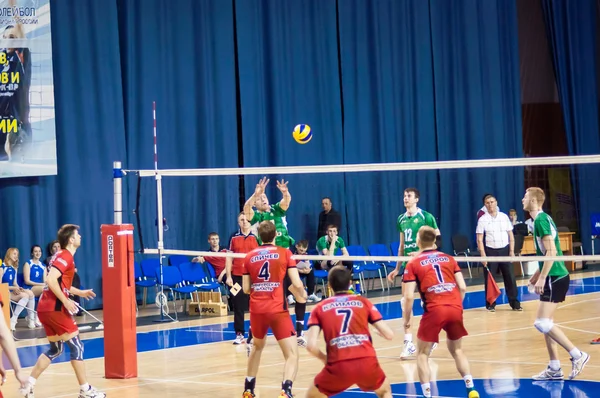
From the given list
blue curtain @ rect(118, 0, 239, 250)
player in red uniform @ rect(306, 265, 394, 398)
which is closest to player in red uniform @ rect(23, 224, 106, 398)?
player in red uniform @ rect(306, 265, 394, 398)

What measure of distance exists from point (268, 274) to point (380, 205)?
13.3 metres

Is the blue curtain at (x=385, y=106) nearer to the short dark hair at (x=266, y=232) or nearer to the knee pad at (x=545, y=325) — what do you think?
the knee pad at (x=545, y=325)

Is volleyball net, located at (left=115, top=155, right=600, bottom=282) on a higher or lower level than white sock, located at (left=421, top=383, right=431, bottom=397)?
higher

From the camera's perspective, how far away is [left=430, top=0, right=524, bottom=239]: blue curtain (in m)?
24.1

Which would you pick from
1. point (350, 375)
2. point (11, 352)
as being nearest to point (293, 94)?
point (350, 375)

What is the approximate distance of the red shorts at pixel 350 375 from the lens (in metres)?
7.36

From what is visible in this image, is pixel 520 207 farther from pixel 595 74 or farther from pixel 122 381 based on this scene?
pixel 122 381

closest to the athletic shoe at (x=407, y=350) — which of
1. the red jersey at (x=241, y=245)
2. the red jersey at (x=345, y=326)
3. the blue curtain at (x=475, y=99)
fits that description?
the red jersey at (x=241, y=245)

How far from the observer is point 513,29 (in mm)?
25906

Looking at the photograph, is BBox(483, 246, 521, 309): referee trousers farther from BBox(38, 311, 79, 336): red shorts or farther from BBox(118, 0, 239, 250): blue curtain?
BBox(38, 311, 79, 336): red shorts

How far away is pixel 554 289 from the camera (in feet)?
34.4

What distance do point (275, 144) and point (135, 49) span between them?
371 cm

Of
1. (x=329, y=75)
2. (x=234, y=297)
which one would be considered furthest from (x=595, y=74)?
(x=234, y=297)

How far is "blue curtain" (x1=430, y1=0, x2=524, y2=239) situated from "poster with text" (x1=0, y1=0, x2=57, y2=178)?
31.8ft
